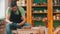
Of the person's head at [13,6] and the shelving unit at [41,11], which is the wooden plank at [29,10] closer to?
the shelving unit at [41,11]

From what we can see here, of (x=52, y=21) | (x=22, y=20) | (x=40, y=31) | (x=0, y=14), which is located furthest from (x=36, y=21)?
(x=40, y=31)

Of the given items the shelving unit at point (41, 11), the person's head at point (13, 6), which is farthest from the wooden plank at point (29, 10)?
the person's head at point (13, 6)

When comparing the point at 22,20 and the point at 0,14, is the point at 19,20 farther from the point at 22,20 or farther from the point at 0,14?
the point at 0,14

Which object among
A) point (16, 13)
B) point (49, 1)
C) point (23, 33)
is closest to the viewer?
point (23, 33)

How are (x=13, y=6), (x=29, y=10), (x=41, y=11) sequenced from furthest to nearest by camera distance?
(x=41, y=11)
(x=29, y=10)
(x=13, y=6)

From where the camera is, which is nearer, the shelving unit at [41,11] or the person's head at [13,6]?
the person's head at [13,6]

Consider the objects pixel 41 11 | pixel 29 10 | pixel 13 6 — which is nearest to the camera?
pixel 13 6

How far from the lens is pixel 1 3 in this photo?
24.2ft

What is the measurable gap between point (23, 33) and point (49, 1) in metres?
4.04

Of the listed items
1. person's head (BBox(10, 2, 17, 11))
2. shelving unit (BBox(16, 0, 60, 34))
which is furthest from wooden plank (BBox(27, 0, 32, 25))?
person's head (BBox(10, 2, 17, 11))

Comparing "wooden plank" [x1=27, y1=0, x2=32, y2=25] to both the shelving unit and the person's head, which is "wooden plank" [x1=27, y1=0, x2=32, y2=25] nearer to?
the shelving unit

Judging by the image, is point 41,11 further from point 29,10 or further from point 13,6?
point 13,6

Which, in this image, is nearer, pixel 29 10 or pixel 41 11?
pixel 29 10

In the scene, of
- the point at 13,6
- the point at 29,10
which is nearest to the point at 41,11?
the point at 29,10
